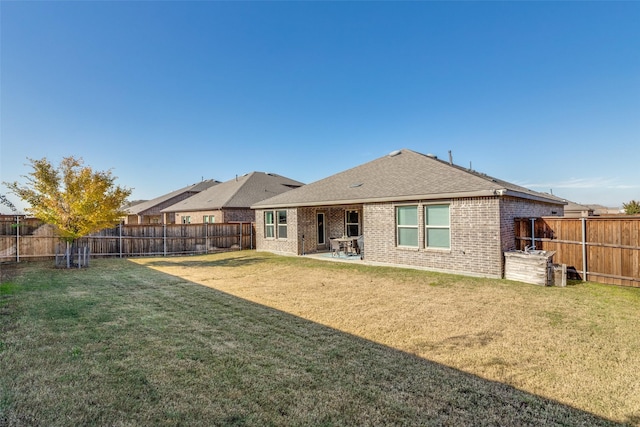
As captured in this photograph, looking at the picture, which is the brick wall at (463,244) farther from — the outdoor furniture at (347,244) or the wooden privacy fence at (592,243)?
the outdoor furniture at (347,244)

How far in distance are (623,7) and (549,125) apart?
8.88 meters

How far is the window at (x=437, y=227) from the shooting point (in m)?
10.9

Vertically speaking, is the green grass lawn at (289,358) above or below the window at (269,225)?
below

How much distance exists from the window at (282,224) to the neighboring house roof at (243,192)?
19.6 feet

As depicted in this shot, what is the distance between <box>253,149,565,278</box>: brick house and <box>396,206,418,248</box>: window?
39 millimetres

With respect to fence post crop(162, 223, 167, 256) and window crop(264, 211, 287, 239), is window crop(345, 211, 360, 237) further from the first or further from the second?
fence post crop(162, 223, 167, 256)

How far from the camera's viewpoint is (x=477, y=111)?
18.9m

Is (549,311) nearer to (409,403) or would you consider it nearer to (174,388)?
(409,403)

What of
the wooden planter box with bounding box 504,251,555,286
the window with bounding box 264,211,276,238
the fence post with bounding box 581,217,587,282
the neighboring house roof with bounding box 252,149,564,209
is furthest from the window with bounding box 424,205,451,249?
the window with bounding box 264,211,276,238

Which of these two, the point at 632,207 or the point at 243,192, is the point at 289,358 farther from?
the point at 632,207

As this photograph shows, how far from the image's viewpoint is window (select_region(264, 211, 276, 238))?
60.7 ft

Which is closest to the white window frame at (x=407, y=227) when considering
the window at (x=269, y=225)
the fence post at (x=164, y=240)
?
the window at (x=269, y=225)

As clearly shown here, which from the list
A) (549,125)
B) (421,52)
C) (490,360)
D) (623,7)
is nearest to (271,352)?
(490,360)

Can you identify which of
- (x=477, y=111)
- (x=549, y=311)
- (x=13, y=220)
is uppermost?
(x=477, y=111)
